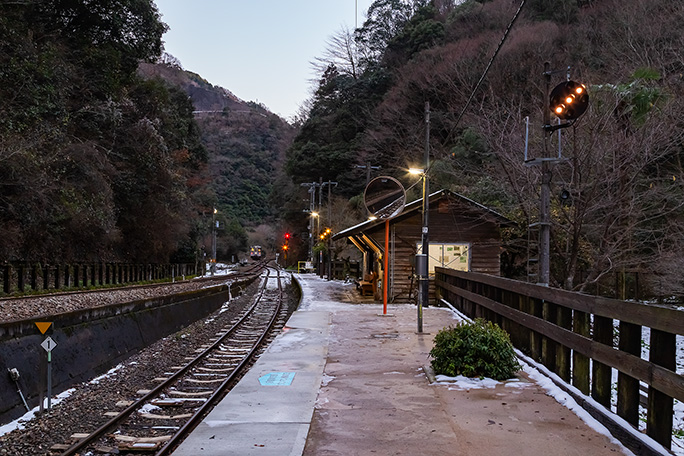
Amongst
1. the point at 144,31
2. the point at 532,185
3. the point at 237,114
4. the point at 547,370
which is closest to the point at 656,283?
the point at 532,185

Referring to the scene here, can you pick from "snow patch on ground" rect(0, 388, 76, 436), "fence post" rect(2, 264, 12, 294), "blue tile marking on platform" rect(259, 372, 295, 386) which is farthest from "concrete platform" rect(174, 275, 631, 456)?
"fence post" rect(2, 264, 12, 294)

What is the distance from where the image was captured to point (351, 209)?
49.4 metres

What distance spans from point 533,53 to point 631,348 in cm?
2945

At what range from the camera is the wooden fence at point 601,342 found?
181 inches

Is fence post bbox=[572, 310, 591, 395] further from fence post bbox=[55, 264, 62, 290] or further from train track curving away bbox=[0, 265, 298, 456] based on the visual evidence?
fence post bbox=[55, 264, 62, 290]

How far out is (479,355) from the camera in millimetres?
7551

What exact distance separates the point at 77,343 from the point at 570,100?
1050 cm

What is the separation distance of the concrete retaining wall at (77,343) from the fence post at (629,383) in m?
7.69

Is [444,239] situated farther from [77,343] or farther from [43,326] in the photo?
[43,326]

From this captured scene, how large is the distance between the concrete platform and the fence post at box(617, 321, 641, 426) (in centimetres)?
32

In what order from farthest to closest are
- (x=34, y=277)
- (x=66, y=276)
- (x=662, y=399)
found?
(x=66, y=276), (x=34, y=277), (x=662, y=399)

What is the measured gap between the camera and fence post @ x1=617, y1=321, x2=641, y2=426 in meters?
5.15

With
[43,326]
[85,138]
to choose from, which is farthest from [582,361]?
[85,138]

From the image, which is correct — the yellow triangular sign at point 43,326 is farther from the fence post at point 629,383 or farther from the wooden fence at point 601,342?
Answer: the fence post at point 629,383
